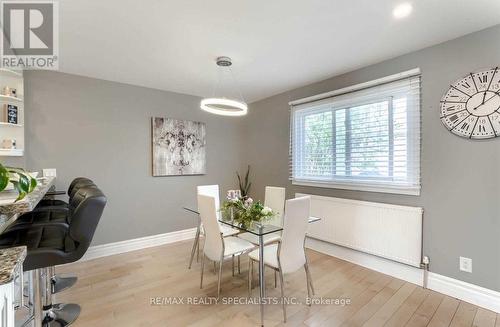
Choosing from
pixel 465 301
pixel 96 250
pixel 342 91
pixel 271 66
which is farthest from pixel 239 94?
pixel 465 301

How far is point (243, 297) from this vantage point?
2283mm

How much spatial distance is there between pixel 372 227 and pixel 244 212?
155 cm

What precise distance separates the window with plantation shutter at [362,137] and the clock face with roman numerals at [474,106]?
0.27 metres

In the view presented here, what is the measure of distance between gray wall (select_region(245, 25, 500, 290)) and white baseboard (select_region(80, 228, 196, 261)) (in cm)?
286

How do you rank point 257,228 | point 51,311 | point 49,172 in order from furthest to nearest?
point 49,172
point 257,228
point 51,311

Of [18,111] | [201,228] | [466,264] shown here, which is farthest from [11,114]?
[466,264]

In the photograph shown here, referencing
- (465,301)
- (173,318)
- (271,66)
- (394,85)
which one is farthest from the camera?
(271,66)

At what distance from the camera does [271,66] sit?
9.46 ft

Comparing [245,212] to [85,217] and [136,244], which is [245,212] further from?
[136,244]

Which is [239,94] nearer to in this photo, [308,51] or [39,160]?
[308,51]

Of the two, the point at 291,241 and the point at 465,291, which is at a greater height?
the point at 291,241

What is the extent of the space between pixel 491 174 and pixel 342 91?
5.53 feet

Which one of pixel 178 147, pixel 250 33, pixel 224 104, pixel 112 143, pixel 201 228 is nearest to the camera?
pixel 250 33

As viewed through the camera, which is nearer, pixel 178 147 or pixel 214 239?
pixel 214 239
